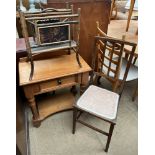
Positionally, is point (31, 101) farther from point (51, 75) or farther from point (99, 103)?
point (99, 103)

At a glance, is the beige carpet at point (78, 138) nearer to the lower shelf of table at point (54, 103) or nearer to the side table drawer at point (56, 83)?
the lower shelf of table at point (54, 103)

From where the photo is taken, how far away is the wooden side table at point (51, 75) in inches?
48.7

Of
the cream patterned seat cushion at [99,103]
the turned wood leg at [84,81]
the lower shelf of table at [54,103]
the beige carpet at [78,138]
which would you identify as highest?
the turned wood leg at [84,81]

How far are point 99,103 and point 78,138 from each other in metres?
0.48

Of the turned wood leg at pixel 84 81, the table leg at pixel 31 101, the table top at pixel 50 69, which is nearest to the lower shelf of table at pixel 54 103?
the table leg at pixel 31 101

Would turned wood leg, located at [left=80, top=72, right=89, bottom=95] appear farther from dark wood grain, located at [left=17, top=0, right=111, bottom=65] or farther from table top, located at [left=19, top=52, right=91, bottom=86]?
dark wood grain, located at [left=17, top=0, right=111, bottom=65]

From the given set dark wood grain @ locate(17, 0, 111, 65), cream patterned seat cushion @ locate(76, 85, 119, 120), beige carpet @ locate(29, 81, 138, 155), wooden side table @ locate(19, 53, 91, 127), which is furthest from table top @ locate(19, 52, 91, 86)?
beige carpet @ locate(29, 81, 138, 155)

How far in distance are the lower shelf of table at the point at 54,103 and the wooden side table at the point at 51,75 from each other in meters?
0.15

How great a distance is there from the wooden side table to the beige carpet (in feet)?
0.65

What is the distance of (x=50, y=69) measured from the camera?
1.31m

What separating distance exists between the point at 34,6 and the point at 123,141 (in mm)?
1772
